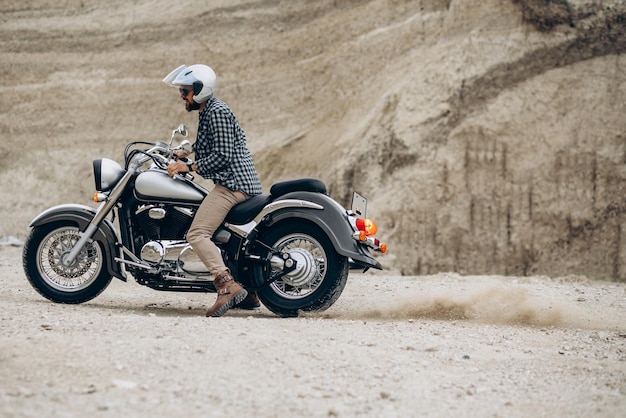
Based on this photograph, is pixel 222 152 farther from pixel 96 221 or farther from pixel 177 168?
pixel 96 221

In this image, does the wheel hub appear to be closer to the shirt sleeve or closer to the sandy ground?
the sandy ground

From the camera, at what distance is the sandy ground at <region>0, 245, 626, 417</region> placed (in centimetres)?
468

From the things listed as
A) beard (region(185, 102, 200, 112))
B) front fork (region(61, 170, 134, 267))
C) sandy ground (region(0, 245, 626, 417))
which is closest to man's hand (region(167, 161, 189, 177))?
front fork (region(61, 170, 134, 267))

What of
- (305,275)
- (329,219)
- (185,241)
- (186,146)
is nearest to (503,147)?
(329,219)

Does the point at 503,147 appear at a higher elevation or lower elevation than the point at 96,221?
higher

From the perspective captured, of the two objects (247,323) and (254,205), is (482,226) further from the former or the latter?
(247,323)

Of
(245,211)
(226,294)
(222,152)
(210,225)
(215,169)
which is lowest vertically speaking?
(226,294)

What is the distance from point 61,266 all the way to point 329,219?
8.12 feet

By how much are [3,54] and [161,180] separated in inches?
484

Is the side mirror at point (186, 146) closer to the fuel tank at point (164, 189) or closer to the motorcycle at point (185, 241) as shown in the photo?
the motorcycle at point (185, 241)

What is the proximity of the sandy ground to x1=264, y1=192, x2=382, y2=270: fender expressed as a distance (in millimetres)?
576

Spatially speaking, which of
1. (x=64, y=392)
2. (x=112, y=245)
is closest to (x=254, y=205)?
(x=112, y=245)

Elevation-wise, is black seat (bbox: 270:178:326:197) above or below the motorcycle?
above

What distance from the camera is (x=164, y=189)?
8.02 meters
